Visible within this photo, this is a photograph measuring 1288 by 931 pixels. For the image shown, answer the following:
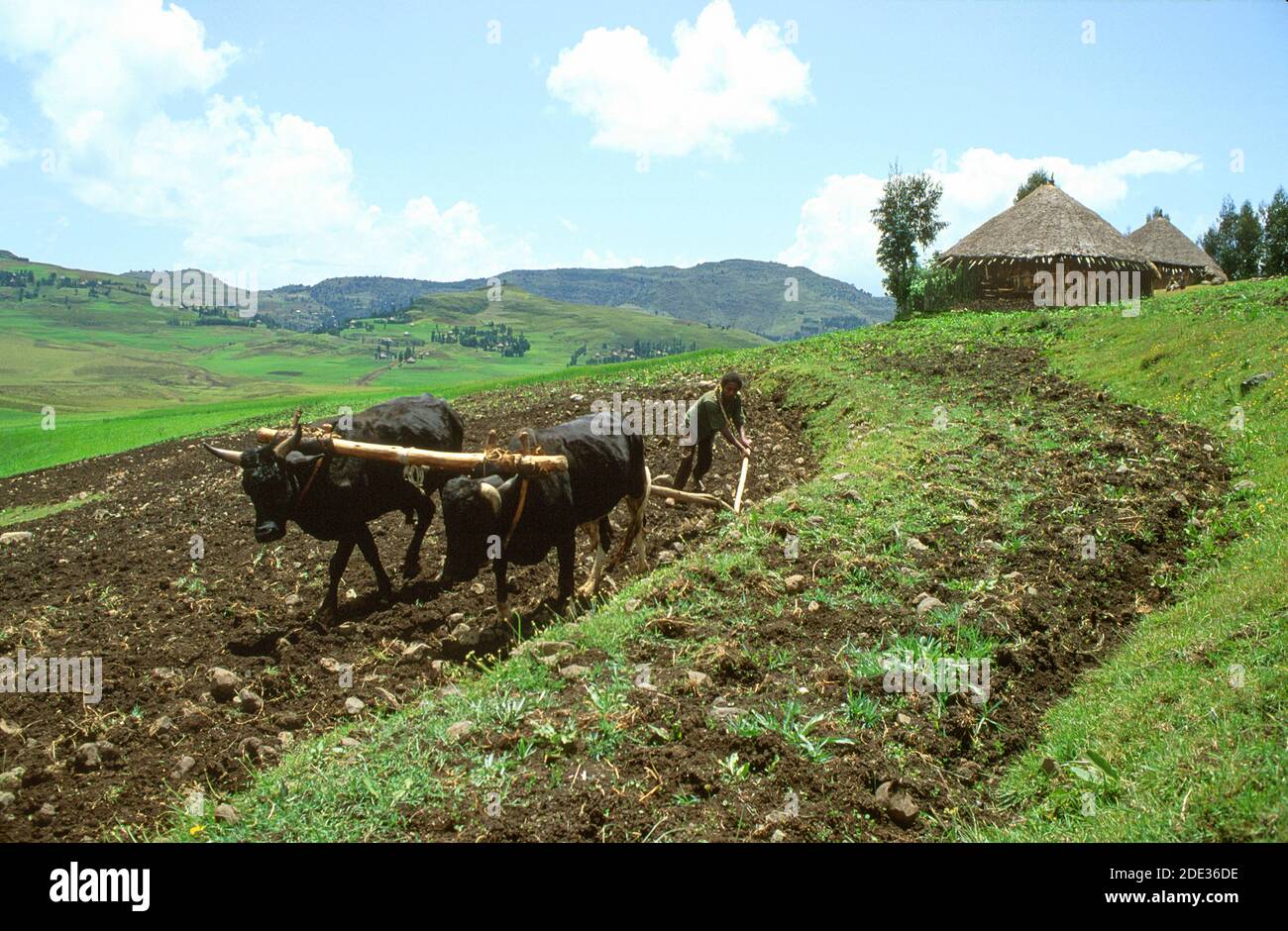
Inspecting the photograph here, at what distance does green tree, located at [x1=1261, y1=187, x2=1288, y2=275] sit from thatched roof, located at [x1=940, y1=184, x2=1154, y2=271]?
24323mm

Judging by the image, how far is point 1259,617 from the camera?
5.98 m

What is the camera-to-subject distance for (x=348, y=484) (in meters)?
8.77

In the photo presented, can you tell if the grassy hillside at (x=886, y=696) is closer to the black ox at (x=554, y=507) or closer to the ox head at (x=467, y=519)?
the black ox at (x=554, y=507)

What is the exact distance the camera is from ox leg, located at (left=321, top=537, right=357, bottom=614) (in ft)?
28.1

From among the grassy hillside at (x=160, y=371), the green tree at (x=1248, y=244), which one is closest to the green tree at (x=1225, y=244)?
the green tree at (x=1248, y=244)

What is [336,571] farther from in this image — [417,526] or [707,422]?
[707,422]

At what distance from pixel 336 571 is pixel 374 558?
43 cm

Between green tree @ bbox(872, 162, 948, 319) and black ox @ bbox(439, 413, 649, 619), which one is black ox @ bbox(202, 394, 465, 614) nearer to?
black ox @ bbox(439, 413, 649, 619)

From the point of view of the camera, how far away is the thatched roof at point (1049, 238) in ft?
124

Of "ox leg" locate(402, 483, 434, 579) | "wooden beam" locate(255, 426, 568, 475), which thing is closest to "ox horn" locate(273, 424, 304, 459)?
"wooden beam" locate(255, 426, 568, 475)

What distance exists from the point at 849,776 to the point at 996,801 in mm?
964

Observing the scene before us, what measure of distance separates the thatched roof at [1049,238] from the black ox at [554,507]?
3530cm
